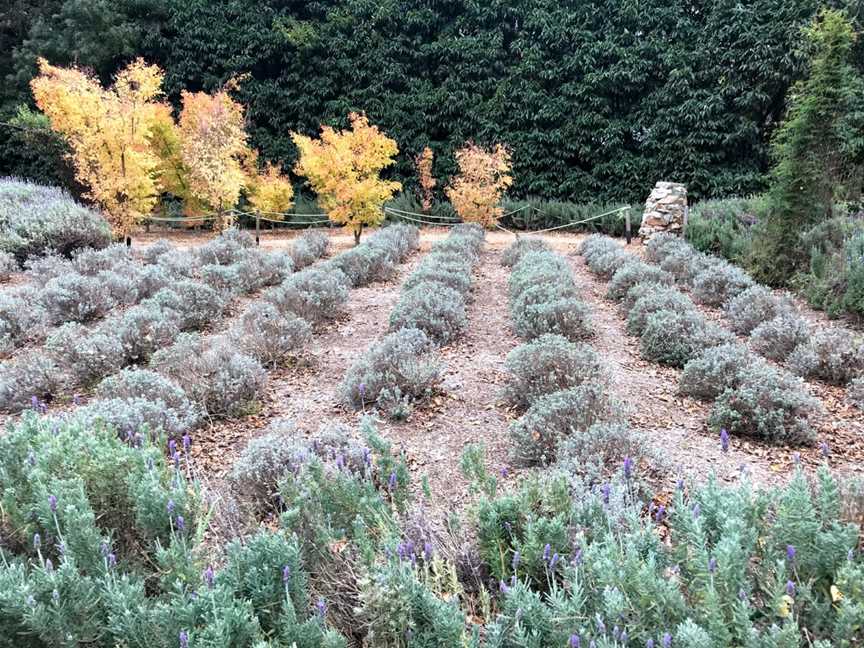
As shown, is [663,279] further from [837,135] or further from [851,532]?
[851,532]

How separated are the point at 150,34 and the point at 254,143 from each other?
4.91 metres

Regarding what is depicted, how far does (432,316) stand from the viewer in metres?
5.80

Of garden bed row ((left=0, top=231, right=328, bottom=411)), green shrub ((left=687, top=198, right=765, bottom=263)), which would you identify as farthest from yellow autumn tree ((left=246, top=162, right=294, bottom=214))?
green shrub ((left=687, top=198, right=765, bottom=263))

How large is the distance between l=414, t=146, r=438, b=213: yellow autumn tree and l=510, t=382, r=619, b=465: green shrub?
14633 millimetres

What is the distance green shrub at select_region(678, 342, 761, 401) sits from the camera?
411 centimetres

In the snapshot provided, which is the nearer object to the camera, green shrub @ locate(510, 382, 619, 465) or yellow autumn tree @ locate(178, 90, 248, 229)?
green shrub @ locate(510, 382, 619, 465)

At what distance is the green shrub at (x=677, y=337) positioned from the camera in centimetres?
497

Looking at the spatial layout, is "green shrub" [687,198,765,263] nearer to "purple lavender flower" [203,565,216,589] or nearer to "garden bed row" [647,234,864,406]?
"garden bed row" [647,234,864,406]

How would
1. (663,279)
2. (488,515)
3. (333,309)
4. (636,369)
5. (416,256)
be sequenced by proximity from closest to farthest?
(488,515) → (636,369) → (333,309) → (663,279) → (416,256)

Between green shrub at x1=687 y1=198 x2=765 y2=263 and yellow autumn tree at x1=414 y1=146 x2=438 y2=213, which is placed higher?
yellow autumn tree at x1=414 y1=146 x2=438 y2=213

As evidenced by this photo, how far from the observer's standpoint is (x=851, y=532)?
1.65 m

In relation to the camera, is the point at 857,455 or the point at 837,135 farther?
the point at 837,135

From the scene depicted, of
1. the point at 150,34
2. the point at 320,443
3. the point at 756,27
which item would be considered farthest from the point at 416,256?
the point at 150,34

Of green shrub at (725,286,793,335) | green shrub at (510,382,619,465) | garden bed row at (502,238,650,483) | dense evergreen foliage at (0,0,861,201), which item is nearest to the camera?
garden bed row at (502,238,650,483)
